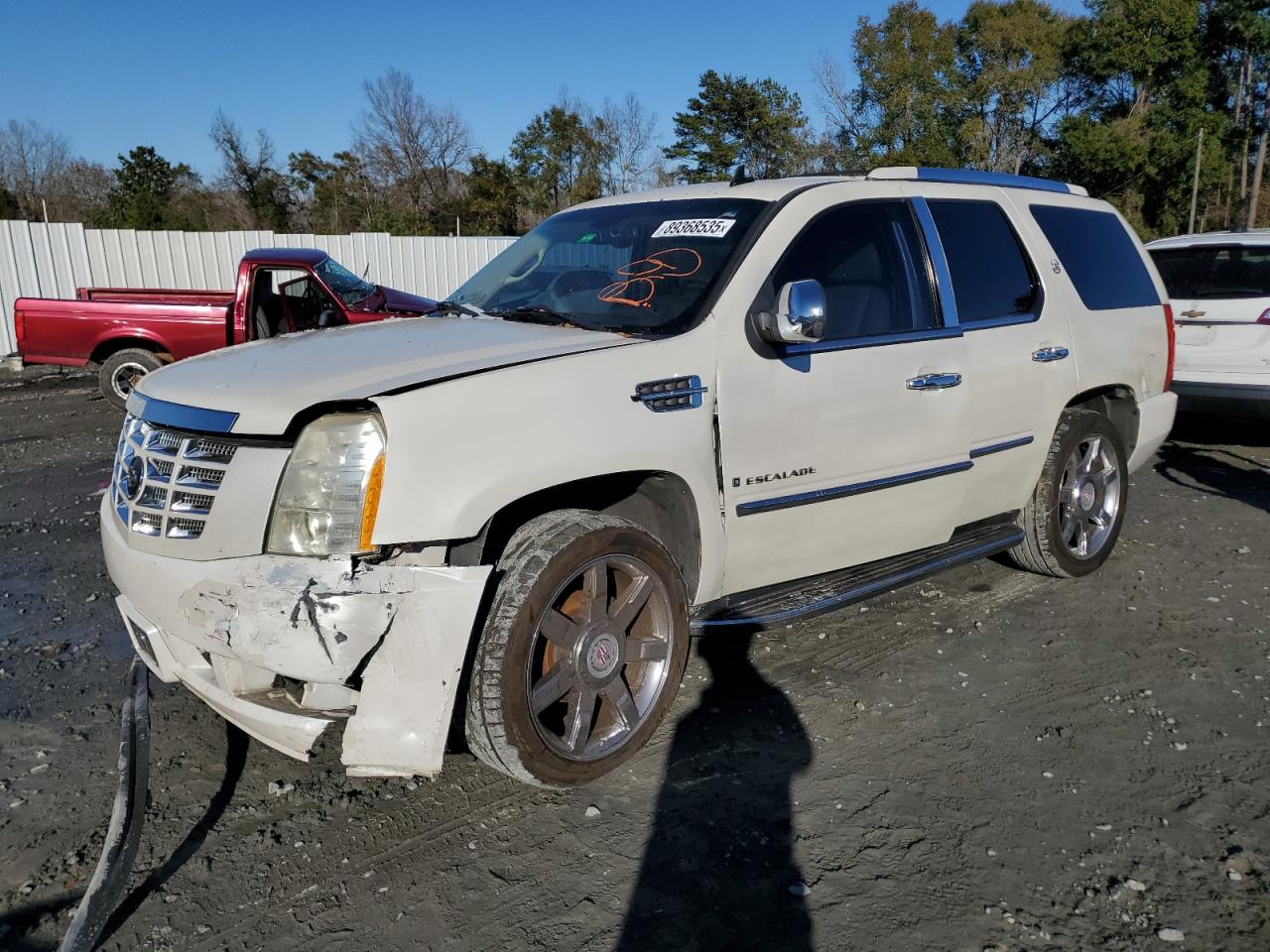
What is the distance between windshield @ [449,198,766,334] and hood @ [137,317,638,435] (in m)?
0.22

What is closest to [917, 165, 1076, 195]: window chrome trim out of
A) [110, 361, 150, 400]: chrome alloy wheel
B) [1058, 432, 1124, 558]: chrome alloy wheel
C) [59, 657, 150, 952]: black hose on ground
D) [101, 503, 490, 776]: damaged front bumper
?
[1058, 432, 1124, 558]: chrome alloy wheel

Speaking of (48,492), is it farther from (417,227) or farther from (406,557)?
(417,227)

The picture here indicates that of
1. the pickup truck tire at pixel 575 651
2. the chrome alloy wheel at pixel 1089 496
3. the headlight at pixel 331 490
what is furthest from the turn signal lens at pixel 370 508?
the chrome alloy wheel at pixel 1089 496

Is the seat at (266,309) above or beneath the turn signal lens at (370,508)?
above

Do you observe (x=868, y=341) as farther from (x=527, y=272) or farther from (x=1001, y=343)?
(x=527, y=272)

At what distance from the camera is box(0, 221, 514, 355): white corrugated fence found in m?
16.3

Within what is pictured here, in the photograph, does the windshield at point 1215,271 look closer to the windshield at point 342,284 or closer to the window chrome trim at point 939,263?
the window chrome trim at point 939,263

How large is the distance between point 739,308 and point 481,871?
6.68ft

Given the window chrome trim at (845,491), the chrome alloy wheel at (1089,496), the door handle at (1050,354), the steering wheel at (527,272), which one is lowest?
the chrome alloy wheel at (1089,496)

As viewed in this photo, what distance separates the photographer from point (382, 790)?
10.1ft

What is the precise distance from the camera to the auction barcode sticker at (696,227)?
3.65m

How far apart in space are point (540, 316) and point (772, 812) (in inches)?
78.4

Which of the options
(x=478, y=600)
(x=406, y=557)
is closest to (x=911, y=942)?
(x=478, y=600)

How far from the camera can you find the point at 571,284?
3.85 meters
